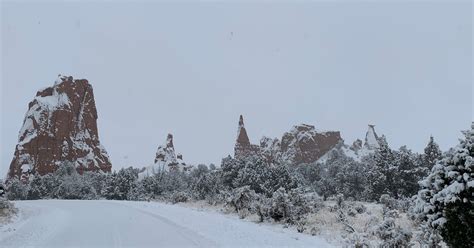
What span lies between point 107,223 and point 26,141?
117554mm

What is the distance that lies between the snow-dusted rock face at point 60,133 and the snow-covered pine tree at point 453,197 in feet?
412

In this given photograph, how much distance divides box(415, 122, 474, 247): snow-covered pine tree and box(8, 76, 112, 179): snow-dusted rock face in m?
126

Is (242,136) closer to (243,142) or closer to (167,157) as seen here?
(243,142)

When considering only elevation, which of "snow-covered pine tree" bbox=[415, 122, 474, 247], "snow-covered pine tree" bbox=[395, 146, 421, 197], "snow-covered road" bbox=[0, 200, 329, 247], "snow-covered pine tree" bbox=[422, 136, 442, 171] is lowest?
"snow-covered road" bbox=[0, 200, 329, 247]

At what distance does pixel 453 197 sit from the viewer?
827 centimetres

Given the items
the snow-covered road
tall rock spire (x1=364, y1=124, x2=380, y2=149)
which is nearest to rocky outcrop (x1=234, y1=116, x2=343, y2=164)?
tall rock spire (x1=364, y1=124, x2=380, y2=149)

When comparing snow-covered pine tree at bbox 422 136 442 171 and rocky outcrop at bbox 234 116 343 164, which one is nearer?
snow-covered pine tree at bbox 422 136 442 171

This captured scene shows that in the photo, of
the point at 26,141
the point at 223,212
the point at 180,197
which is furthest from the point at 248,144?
the point at 223,212

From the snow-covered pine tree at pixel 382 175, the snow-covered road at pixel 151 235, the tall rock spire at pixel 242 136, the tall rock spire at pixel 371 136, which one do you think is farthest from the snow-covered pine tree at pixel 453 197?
the tall rock spire at pixel 242 136

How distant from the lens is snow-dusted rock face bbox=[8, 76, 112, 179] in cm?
12143

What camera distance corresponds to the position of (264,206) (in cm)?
2089

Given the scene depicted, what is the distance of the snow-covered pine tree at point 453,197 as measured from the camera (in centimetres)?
826

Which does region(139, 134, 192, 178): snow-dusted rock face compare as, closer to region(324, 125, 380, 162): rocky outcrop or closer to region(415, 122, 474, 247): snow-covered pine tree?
region(324, 125, 380, 162): rocky outcrop

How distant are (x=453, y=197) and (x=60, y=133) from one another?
5299 inches
